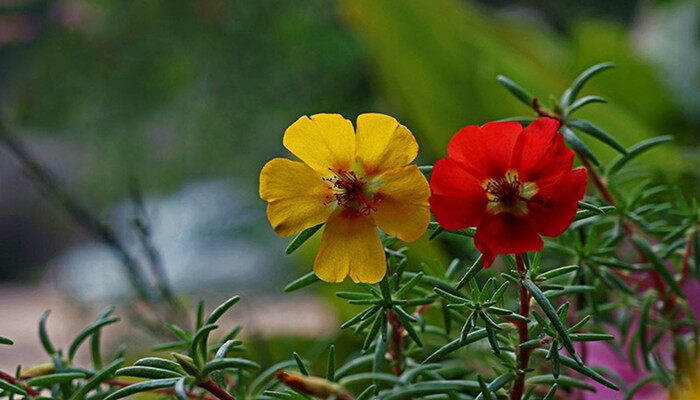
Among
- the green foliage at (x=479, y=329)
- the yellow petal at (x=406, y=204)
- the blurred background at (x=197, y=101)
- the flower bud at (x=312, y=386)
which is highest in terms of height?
the blurred background at (x=197, y=101)

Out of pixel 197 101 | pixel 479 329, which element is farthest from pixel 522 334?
pixel 197 101

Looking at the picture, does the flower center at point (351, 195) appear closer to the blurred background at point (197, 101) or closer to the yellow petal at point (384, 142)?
the yellow petal at point (384, 142)

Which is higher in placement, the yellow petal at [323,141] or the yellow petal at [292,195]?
the yellow petal at [323,141]

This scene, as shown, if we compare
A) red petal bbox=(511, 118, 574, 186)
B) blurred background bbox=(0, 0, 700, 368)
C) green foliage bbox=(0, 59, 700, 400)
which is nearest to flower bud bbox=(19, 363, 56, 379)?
green foliage bbox=(0, 59, 700, 400)

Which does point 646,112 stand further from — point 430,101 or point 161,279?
point 161,279

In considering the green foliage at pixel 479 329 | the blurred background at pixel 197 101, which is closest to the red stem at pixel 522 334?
the green foliage at pixel 479 329

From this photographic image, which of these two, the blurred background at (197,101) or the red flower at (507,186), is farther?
the blurred background at (197,101)

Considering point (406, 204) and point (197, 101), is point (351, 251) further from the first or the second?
point (197, 101)
